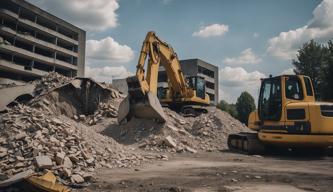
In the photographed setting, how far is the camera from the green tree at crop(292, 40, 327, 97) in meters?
38.1

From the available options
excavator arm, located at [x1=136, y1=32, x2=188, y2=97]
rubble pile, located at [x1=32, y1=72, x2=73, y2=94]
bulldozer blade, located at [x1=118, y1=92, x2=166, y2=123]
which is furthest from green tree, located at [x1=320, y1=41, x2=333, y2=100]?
rubble pile, located at [x1=32, y1=72, x2=73, y2=94]

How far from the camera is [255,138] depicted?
1379 centimetres

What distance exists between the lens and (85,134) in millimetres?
11352

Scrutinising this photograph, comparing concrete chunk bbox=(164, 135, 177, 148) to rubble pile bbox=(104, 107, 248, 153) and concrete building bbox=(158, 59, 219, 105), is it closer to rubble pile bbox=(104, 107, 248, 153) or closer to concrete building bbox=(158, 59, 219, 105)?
rubble pile bbox=(104, 107, 248, 153)

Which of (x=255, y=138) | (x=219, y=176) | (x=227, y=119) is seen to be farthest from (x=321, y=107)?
(x=227, y=119)

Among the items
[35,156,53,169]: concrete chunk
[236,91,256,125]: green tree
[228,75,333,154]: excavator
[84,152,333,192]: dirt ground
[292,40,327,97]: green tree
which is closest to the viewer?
[84,152,333,192]: dirt ground

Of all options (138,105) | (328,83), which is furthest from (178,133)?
(328,83)

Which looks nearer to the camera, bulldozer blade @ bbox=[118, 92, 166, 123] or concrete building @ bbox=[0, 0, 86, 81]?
bulldozer blade @ bbox=[118, 92, 166, 123]

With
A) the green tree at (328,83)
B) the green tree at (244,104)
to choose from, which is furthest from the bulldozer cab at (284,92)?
the green tree at (244,104)

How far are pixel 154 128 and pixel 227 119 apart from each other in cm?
477

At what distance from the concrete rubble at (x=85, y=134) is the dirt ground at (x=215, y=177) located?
2.59ft

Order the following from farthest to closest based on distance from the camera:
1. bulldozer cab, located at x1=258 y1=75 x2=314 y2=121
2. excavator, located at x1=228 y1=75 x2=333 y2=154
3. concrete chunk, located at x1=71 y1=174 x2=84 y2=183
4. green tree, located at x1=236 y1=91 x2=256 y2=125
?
green tree, located at x1=236 y1=91 x2=256 y2=125
bulldozer cab, located at x1=258 y1=75 x2=314 y2=121
excavator, located at x1=228 y1=75 x2=333 y2=154
concrete chunk, located at x1=71 y1=174 x2=84 y2=183

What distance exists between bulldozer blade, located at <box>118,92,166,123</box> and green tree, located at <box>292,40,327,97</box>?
27106 mm

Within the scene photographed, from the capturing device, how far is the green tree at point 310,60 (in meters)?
38.1
